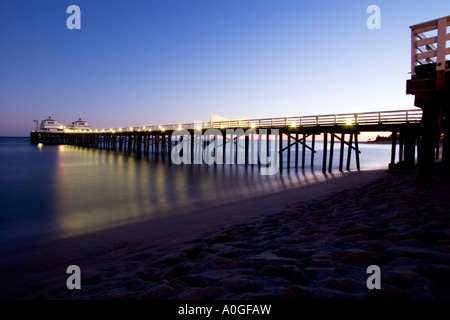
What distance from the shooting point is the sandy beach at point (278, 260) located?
2309 millimetres

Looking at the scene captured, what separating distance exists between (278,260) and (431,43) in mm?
5384

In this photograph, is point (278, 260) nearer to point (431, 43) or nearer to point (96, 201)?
point (431, 43)

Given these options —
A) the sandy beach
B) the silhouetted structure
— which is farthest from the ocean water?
the silhouetted structure

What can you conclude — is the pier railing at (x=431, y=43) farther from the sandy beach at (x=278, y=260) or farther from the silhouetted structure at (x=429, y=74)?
the sandy beach at (x=278, y=260)

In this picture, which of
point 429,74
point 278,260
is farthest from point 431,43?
point 278,260

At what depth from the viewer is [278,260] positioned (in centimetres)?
298

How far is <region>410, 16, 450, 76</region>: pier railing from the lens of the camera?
16.5ft

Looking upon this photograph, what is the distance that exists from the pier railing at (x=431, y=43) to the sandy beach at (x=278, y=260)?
8.63 ft

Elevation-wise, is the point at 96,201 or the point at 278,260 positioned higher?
the point at 278,260

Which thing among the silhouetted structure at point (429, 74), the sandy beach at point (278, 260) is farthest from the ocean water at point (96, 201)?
the silhouetted structure at point (429, 74)

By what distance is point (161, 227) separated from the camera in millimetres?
6496

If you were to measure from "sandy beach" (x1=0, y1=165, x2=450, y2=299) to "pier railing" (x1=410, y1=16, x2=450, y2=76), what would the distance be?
2.63 metres

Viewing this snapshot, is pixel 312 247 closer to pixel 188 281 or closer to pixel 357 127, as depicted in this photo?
pixel 188 281
